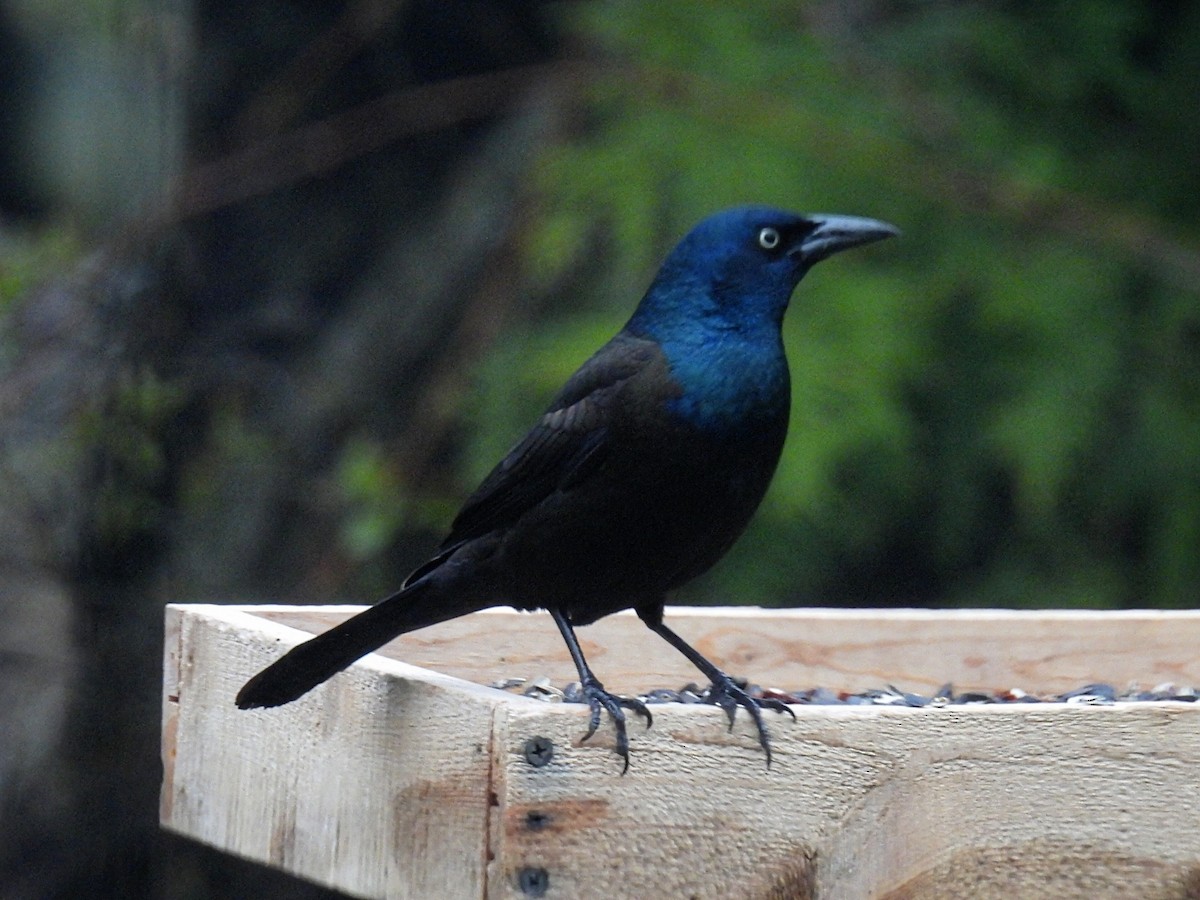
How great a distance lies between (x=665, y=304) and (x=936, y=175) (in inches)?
82.8

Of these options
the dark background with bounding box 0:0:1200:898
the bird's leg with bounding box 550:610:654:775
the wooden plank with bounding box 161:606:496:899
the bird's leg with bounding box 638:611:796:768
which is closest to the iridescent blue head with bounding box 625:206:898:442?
the bird's leg with bounding box 638:611:796:768

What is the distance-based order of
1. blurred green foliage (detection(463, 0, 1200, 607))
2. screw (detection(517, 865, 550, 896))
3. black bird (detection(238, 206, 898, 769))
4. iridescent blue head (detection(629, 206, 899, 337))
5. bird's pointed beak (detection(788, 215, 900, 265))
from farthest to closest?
1. blurred green foliage (detection(463, 0, 1200, 607))
2. bird's pointed beak (detection(788, 215, 900, 265))
3. iridescent blue head (detection(629, 206, 899, 337))
4. black bird (detection(238, 206, 898, 769))
5. screw (detection(517, 865, 550, 896))

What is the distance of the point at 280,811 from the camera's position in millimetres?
2268

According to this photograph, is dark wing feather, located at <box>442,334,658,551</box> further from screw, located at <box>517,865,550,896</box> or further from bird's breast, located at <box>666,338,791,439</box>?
screw, located at <box>517,865,550,896</box>

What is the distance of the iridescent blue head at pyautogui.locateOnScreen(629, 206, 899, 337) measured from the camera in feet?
8.56

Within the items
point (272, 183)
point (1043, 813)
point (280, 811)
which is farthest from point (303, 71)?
point (1043, 813)

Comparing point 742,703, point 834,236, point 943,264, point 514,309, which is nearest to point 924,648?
point 834,236

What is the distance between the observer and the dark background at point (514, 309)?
388 centimetres

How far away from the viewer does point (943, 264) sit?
4547 millimetres

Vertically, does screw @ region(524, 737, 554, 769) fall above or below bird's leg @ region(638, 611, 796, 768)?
below

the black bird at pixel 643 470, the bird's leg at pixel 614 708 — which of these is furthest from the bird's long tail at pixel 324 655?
the bird's leg at pixel 614 708

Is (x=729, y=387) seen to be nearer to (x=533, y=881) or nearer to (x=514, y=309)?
Answer: (x=533, y=881)

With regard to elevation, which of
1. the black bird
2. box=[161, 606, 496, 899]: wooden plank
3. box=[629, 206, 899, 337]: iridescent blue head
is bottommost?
box=[161, 606, 496, 899]: wooden plank

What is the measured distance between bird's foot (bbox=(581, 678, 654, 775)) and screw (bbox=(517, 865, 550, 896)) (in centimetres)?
16
